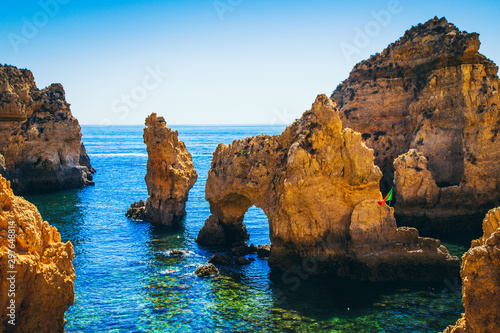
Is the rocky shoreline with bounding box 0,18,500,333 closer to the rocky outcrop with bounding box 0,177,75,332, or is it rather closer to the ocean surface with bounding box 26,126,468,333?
the rocky outcrop with bounding box 0,177,75,332

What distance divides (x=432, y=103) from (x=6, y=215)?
41.8 meters

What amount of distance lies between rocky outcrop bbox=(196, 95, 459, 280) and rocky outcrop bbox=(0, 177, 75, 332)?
15.3m

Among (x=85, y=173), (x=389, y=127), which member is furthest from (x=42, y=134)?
(x=389, y=127)

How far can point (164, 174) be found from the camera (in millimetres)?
40938

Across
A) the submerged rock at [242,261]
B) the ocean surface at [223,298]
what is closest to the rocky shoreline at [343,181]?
the submerged rock at [242,261]

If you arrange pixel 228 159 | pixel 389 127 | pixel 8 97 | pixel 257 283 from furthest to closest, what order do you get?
pixel 8 97
pixel 389 127
pixel 228 159
pixel 257 283

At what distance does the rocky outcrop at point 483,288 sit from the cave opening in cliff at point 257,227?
23.7 meters

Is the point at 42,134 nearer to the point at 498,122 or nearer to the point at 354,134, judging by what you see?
the point at 354,134

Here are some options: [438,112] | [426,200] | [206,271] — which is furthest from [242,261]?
[438,112]

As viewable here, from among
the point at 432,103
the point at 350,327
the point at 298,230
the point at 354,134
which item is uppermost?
the point at 432,103

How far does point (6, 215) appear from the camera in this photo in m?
13.8

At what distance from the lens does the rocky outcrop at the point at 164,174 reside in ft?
134

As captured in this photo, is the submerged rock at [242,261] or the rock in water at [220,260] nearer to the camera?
the rock in water at [220,260]

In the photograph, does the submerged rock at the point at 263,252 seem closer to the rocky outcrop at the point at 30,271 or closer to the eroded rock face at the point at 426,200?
the eroded rock face at the point at 426,200
